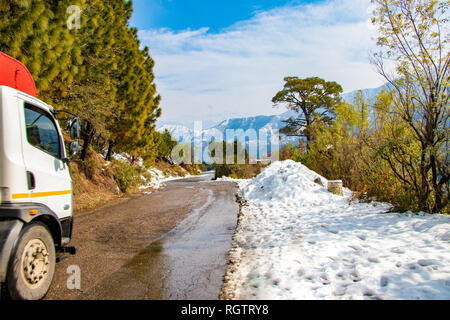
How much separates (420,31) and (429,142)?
251cm

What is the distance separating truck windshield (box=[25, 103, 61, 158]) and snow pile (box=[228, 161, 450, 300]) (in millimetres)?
3347

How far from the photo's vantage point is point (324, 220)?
22.6 ft

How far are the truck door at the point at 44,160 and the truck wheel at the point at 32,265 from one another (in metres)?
0.48

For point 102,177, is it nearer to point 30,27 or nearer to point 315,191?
point 30,27

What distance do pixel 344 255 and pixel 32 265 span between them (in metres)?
4.36

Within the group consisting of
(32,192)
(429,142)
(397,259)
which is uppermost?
(429,142)

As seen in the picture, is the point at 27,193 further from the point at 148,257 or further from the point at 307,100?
the point at 307,100

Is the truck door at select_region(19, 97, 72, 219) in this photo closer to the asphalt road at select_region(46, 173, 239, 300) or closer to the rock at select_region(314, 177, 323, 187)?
the asphalt road at select_region(46, 173, 239, 300)

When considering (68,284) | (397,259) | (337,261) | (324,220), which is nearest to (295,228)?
(324,220)

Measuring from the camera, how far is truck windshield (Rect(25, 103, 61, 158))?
374 cm

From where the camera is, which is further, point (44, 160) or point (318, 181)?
point (318, 181)

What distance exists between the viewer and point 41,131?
4.02m

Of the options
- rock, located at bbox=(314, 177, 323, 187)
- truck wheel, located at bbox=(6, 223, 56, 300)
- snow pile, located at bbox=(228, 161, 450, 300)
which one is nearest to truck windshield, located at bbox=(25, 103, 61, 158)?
truck wheel, located at bbox=(6, 223, 56, 300)

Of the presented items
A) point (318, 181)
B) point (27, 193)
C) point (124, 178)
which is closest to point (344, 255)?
Result: point (27, 193)
